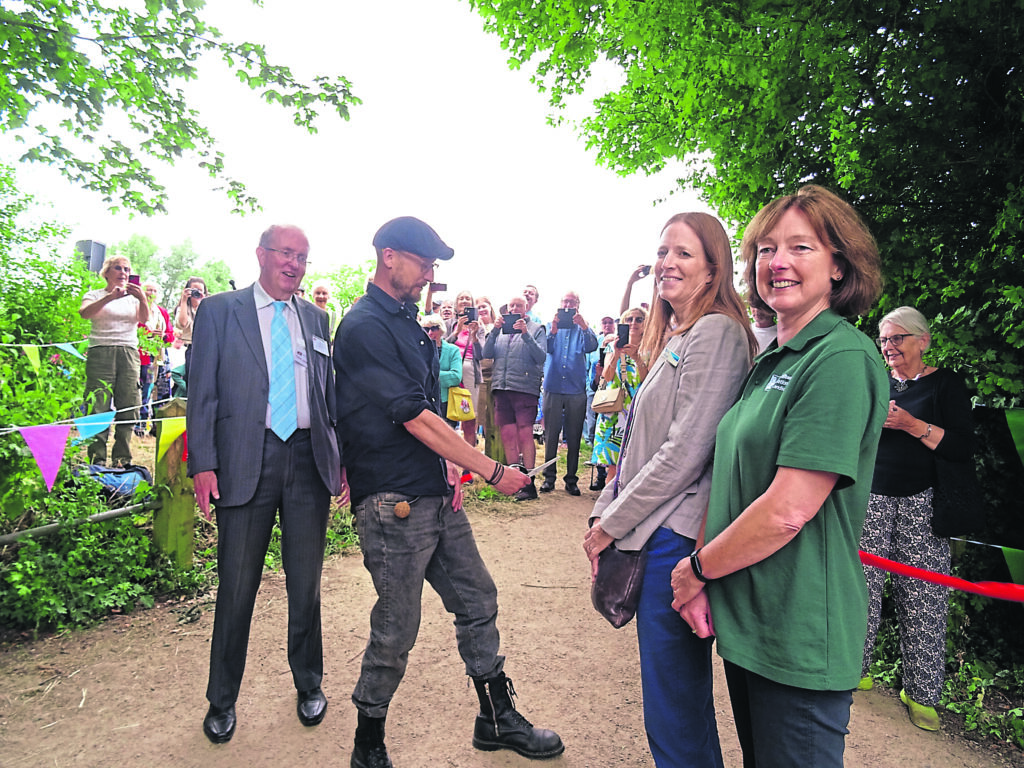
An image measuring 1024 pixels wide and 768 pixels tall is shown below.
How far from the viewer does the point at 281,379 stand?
9.53ft

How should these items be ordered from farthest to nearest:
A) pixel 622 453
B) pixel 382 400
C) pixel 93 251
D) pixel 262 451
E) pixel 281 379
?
pixel 93 251
pixel 281 379
pixel 262 451
pixel 382 400
pixel 622 453

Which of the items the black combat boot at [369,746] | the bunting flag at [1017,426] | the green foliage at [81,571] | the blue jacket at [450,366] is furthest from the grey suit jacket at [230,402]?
the blue jacket at [450,366]

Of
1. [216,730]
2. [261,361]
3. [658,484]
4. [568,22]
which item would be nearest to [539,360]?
[568,22]

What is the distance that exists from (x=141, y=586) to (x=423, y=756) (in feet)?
8.24

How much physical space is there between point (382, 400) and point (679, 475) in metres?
1.17

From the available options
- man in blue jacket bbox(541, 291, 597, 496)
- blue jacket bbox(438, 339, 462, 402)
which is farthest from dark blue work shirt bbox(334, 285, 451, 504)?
man in blue jacket bbox(541, 291, 597, 496)

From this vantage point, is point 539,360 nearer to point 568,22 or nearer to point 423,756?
point 568,22

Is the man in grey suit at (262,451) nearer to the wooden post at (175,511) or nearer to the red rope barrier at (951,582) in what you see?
the wooden post at (175,511)

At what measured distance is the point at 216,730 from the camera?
2719 mm

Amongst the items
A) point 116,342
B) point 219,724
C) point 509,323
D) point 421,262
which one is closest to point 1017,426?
point 421,262

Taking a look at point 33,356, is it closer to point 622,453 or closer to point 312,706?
point 312,706

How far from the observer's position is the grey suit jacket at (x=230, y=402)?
2742 millimetres

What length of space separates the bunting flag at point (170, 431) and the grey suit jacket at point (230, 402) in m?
1.68

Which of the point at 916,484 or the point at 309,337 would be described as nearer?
the point at 309,337
